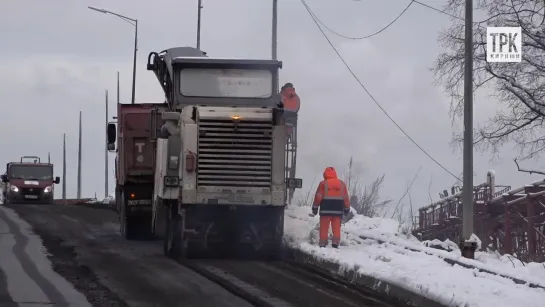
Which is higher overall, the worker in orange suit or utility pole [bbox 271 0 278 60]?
utility pole [bbox 271 0 278 60]

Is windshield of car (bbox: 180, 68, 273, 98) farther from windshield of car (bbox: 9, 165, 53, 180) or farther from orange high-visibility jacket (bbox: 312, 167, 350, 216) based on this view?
windshield of car (bbox: 9, 165, 53, 180)

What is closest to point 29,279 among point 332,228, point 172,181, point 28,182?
point 172,181

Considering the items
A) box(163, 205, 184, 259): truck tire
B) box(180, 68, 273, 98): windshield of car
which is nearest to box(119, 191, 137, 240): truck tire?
box(163, 205, 184, 259): truck tire

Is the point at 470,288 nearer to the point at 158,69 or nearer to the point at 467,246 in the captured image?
the point at 467,246

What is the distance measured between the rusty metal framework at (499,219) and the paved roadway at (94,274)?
8803 mm

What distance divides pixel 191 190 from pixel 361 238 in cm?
456

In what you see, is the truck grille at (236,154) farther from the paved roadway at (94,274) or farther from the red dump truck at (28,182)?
the red dump truck at (28,182)

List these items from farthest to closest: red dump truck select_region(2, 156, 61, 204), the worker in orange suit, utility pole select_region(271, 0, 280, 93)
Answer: red dump truck select_region(2, 156, 61, 204)
utility pole select_region(271, 0, 280, 93)
the worker in orange suit

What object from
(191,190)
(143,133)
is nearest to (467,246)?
(191,190)

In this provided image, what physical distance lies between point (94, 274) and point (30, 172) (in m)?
31.4

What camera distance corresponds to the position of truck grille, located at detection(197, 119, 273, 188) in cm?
1773

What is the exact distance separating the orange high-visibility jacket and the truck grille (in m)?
1.90

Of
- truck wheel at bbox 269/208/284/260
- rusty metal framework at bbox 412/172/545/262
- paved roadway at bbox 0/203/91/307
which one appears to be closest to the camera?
paved roadway at bbox 0/203/91/307

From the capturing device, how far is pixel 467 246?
16781 millimetres
